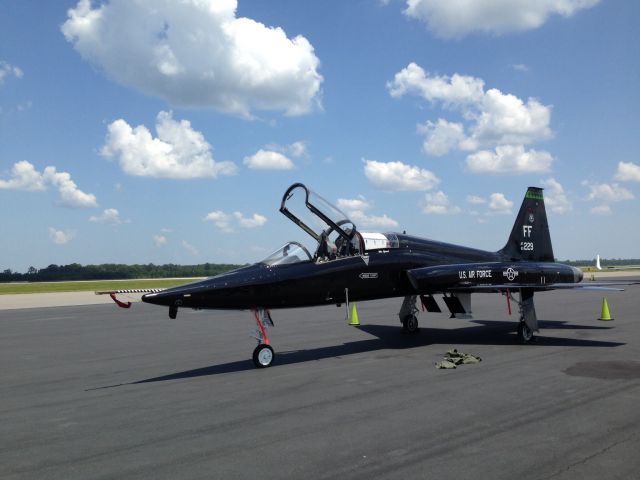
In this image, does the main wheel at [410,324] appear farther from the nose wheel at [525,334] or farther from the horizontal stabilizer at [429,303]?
the nose wheel at [525,334]

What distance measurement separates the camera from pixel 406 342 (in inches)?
524

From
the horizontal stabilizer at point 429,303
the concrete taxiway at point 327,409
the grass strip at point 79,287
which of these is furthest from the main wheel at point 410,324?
the grass strip at point 79,287

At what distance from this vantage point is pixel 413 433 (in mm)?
5871

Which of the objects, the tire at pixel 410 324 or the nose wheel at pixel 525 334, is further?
the tire at pixel 410 324

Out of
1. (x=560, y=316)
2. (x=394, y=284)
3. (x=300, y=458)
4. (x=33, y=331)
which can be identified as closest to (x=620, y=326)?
(x=560, y=316)

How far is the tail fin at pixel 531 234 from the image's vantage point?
16.8m

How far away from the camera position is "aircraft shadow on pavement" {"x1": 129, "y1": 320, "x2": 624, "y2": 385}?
10.4 meters

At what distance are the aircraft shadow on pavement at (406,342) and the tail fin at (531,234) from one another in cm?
233

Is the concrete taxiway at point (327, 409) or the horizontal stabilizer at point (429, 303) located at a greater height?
the horizontal stabilizer at point (429, 303)

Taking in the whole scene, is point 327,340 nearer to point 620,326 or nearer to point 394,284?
point 394,284

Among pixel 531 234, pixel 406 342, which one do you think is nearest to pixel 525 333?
pixel 406 342

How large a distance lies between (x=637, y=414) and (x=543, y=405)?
1.10 meters

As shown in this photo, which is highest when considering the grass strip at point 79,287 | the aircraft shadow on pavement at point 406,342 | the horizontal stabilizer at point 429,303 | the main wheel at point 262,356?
the grass strip at point 79,287

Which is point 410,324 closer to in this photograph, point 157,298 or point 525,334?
point 525,334
